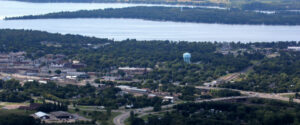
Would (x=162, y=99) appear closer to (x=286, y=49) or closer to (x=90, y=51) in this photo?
(x=90, y=51)

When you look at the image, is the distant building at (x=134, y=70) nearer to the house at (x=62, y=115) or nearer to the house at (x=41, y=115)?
the house at (x=62, y=115)

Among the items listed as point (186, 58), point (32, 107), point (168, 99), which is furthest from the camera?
point (186, 58)

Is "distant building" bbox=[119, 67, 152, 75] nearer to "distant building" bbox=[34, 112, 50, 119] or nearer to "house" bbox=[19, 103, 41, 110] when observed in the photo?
"house" bbox=[19, 103, 41, 110]

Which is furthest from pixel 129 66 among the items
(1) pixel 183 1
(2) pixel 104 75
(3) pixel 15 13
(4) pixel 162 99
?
(1) pixel 183 1

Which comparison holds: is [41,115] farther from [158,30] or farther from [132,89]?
[158,30]

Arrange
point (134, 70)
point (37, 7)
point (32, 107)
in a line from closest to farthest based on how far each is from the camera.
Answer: point (32, 107)
point (134, 70)
point (37, 7)

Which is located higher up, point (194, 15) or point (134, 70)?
point (194, 15)

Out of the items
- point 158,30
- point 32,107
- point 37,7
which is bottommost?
point 32,107

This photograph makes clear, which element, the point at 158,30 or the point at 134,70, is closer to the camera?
the point at 134,70

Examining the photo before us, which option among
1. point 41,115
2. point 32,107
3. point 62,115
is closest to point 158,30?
point 32,107
